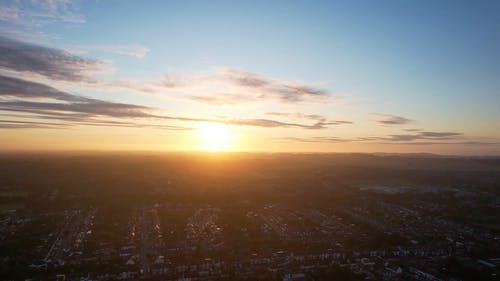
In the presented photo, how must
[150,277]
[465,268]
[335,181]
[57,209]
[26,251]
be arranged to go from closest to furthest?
[150,277], [465,268], [26,251], [57,209], [335,181]

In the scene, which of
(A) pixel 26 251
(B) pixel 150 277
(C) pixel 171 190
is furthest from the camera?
(C) pixel 171 190

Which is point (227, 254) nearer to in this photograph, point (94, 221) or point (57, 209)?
point (94, 221)

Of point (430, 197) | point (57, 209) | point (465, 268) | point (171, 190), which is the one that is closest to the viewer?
point (465, 268)

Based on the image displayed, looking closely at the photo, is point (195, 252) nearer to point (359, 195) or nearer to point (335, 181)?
point (359, 195)

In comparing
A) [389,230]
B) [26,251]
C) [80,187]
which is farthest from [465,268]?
[80,187]

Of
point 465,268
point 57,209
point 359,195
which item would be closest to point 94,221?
point 57,209

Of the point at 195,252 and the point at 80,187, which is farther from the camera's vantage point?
the point at 80,187
